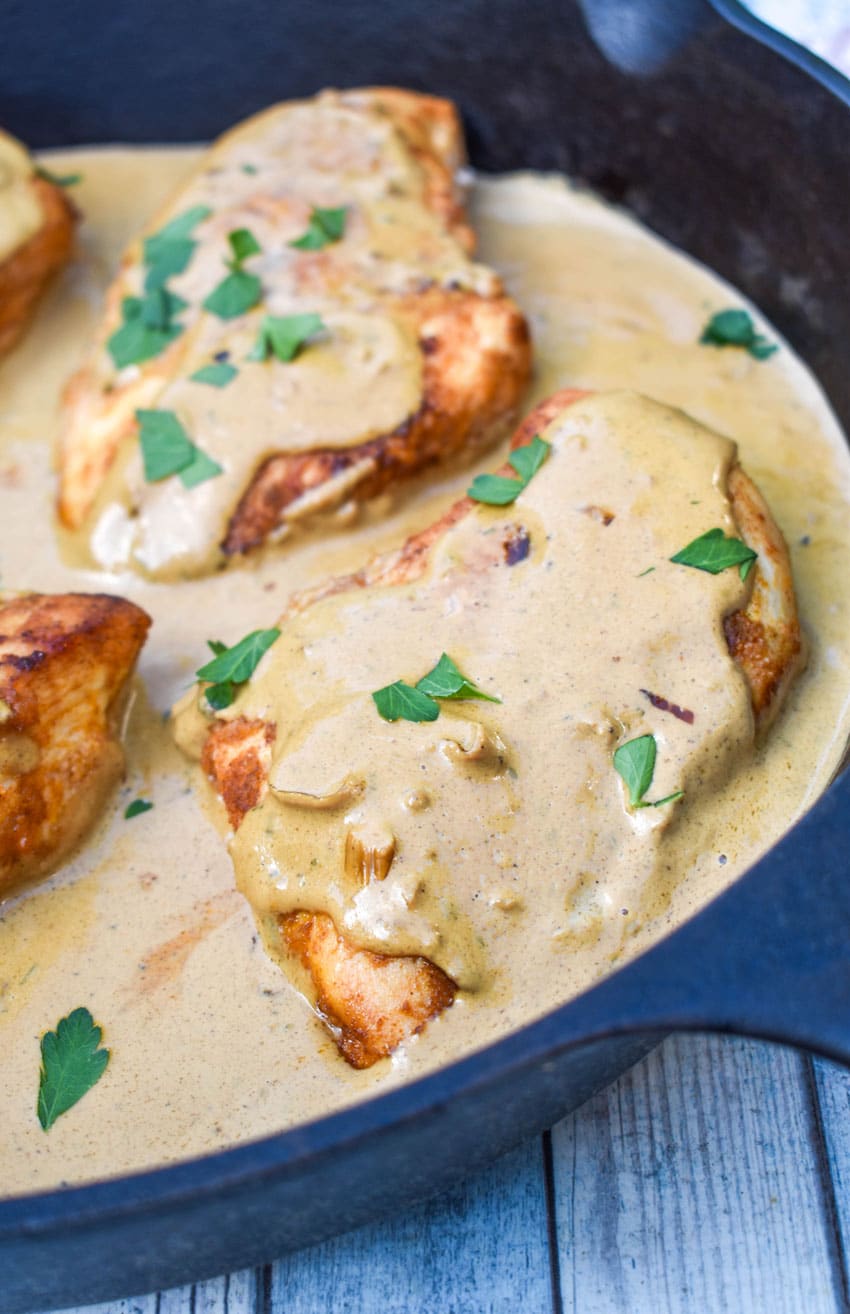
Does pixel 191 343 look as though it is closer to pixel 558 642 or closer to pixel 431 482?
pixel 431 482

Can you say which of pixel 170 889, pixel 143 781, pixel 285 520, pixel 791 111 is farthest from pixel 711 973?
pixel 791 111

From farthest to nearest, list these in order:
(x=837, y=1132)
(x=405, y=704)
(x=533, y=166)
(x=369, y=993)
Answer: (x=533, y=166) → (x=837, y=1132) → (x=405, y=704) → (x=369, y=993)

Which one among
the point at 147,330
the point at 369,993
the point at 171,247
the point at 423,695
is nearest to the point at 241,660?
the point at 423,695

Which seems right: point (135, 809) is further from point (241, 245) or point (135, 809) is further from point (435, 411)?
point (241, 245)

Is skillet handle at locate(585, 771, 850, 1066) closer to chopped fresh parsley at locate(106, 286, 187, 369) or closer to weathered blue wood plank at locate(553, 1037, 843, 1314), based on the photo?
weathered blue wood plank at locate(553, 1037, 843, 1314)

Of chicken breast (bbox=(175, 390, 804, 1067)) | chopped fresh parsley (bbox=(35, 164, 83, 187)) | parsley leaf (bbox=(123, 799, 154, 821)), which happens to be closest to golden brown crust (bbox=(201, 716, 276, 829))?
chicken breast (bbox=(175, 390, 804, 1067))

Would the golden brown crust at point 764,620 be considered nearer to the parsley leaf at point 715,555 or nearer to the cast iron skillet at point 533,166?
the parsley leaf at point 715,555
